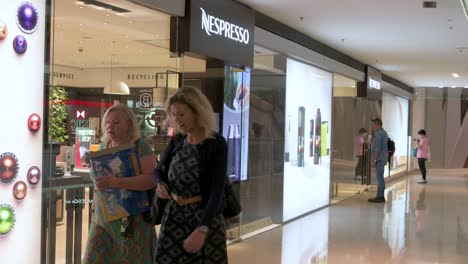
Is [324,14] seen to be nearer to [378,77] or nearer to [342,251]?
[342,251]

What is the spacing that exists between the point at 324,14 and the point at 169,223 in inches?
222

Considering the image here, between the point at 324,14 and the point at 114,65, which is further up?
the point at 324,14

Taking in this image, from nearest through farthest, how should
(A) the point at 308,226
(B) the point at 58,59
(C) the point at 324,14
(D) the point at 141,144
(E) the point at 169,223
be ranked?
(E) the point at 169,223 < (D) the point at 141,144 < (B) the point at 58,59 < (C) the point at 324,14 < (A) the point at 308,226

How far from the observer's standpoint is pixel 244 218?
744 centimetres

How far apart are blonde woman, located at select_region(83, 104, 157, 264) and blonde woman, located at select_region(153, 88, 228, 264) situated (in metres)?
0.38

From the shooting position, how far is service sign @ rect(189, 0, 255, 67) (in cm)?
566

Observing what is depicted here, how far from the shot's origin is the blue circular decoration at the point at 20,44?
153 inches

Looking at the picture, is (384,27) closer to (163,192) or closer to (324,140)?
(324,140)

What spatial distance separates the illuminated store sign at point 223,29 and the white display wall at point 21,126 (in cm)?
206

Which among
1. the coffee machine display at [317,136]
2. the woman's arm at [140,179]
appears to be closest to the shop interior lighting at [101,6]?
the woman's arm at [140,179]

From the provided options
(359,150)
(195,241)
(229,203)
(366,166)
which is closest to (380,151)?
(359,150)

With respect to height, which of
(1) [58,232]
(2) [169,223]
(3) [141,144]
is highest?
(3) [141,144]

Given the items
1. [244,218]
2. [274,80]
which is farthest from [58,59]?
[274,80]

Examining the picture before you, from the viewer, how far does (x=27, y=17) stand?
13.0ft
